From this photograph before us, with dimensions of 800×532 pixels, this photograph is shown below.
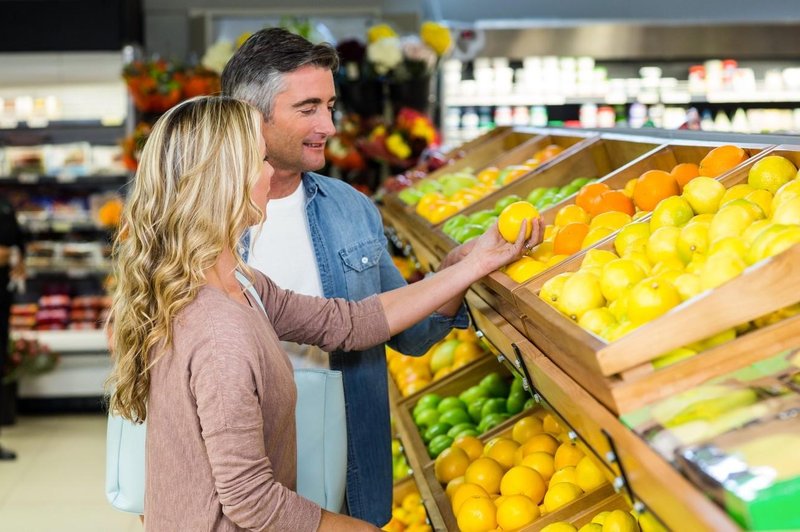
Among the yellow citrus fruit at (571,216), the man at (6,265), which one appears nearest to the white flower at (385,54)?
the man at (6,265)

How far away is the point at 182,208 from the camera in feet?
5.04

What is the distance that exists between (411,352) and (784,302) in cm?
132

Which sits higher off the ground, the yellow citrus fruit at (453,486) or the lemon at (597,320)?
the lemon at (597,320)

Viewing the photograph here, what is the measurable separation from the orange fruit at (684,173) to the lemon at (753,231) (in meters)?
0.51

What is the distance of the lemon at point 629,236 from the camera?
66.0 inches

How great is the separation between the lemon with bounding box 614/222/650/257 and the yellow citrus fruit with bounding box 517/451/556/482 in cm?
62

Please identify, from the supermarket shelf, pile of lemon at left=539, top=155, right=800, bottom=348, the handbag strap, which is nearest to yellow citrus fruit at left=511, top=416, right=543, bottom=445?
pile of lemon at left=539, top=155, right=800, bottom=348

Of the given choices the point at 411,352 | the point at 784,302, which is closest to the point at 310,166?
the point at 411,352

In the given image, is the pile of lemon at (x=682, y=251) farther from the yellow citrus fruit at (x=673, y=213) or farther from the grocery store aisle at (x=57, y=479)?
the grocery store aisle at (x=57, y=479)

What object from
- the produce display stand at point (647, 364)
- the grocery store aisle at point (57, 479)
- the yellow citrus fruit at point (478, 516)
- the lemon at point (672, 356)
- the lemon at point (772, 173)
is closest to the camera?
the produce display stand at point (647, 364)

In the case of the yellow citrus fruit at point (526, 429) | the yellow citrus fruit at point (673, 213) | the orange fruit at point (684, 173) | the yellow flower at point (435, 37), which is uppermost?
the yellow flower at point (435, 37)

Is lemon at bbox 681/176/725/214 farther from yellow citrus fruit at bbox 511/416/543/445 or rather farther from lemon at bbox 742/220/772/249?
yellow citrus fruit at bbox 511/416/543/445

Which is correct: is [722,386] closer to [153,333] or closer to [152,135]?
[153,333]

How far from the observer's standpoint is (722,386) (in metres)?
1.14
